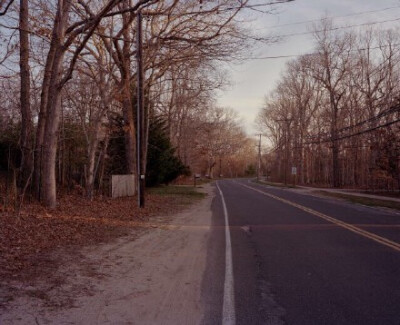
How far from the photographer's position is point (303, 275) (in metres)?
7.50

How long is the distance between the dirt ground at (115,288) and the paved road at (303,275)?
0.36 meters

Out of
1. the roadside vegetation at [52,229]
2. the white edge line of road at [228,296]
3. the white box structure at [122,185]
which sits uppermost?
the white box structure at [122,185]

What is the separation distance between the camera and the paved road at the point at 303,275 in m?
5.53

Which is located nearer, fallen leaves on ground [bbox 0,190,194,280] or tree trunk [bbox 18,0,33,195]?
fallen leaves on ground [bbox 0,190,194,280]

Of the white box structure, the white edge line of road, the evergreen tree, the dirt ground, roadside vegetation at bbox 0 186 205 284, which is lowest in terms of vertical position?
the white edge line of road

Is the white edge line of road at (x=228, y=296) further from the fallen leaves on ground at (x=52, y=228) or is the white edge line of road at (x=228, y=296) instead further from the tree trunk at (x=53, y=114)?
the tree trunk at (x=53, y=114)

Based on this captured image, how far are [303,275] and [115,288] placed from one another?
305 cm

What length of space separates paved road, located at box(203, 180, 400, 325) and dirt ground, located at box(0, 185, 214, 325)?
364 millimetres

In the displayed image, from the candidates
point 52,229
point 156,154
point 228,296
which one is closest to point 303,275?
point 228,296

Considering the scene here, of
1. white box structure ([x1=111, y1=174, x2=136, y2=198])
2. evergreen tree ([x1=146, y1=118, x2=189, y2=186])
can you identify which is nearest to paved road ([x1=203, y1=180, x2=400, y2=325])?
white box structure ([x1=111, y1=174, x2=136, y2=198])

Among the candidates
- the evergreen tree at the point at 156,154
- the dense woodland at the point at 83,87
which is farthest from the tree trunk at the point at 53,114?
the evergreen tree at the point at 156,154

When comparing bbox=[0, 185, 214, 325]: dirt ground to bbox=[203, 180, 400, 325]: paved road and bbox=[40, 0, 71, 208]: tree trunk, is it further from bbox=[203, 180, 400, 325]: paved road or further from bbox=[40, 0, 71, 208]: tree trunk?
bbox=[40, 0, 71, 208]: tree trunk

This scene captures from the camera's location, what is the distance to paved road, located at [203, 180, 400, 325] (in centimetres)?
553

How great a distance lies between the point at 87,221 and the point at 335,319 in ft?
30.0
